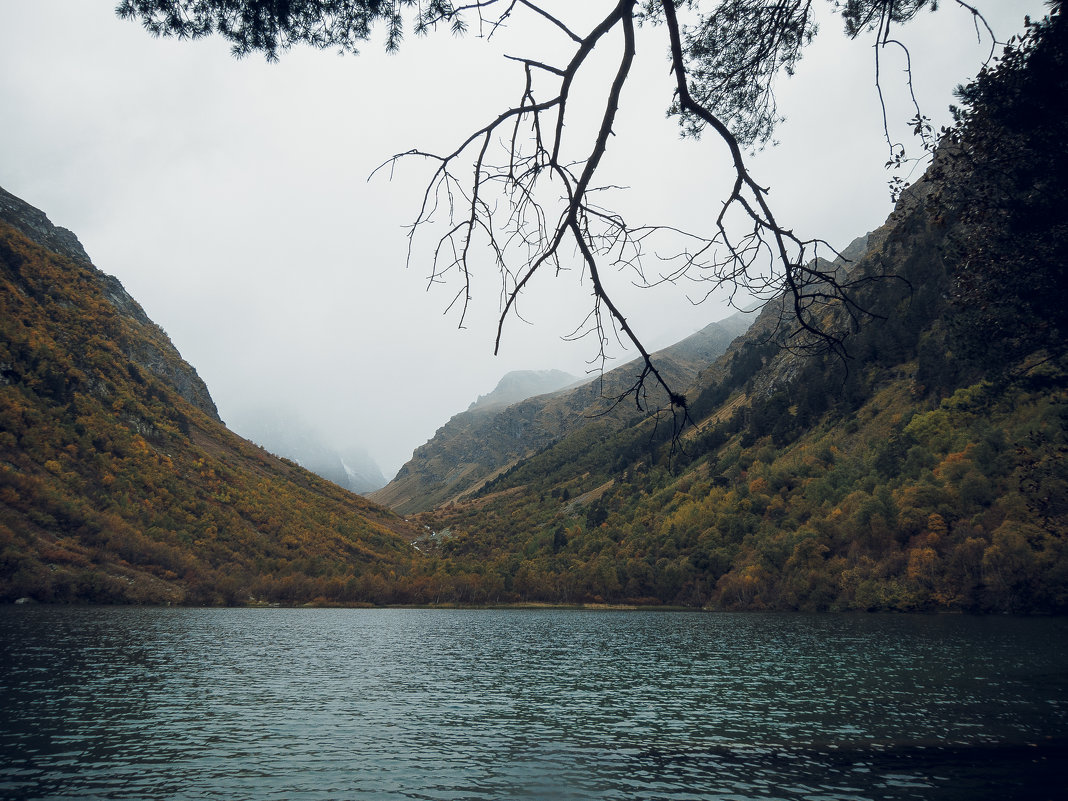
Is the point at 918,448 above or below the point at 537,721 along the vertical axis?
above

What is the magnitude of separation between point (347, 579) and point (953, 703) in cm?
16029

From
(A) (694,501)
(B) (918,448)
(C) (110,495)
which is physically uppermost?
(C) (110,495)

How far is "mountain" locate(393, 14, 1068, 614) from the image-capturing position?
47.6ft

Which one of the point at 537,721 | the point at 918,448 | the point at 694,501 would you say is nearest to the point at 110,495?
the point at 537,721

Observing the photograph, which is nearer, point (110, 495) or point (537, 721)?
point (537, 721)

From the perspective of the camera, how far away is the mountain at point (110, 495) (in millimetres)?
114938

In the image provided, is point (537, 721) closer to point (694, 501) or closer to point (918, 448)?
point (918, 448)

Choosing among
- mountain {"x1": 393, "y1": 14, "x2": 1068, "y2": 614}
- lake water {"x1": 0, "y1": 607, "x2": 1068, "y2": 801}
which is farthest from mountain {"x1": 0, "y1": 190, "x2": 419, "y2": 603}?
lake water {"x1": 0, "y1": 607, "x2": 1068, "y2": 801}

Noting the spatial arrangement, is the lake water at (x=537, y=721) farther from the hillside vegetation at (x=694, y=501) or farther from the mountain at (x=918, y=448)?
the hillside vegetation at (x=694, y=501)

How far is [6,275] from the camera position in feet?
569

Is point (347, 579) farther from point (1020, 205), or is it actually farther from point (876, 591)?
point (1020, 205)

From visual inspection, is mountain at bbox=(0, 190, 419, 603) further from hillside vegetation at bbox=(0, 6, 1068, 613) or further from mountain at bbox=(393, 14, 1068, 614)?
mountain at bbox=(393, 14, 1068, 614)

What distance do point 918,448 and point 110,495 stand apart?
183m

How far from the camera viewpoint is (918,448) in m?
121
